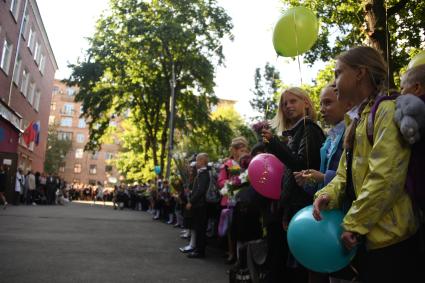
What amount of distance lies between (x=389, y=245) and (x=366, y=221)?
6.1 inches

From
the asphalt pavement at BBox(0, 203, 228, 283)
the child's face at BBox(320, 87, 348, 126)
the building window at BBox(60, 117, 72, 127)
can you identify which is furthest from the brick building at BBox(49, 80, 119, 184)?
the child's face at BBox(320, 87, 348, 126)

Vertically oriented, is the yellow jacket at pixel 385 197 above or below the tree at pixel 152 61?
below

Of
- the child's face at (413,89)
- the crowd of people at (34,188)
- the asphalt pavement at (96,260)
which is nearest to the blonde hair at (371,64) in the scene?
the child's face at (413,89)

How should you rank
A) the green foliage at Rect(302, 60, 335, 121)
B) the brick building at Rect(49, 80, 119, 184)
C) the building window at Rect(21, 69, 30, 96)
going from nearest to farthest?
the green foliage at Rect(302, 60, 335, 121), the building window at Rect(21, 69, 30, 96), the brick building at Rect(49, 80, 119, 184)

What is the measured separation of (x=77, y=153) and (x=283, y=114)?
9178 centimetres

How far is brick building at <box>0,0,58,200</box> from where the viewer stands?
2177 cm

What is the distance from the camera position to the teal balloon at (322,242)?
2.19 meters

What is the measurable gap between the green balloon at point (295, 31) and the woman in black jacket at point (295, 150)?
1.61ft

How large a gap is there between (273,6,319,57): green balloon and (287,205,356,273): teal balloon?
6.97 feet

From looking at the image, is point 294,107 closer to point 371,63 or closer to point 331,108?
point 331,108

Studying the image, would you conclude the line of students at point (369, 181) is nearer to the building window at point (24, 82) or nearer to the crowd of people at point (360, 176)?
the crowd of people at point (360, 176)

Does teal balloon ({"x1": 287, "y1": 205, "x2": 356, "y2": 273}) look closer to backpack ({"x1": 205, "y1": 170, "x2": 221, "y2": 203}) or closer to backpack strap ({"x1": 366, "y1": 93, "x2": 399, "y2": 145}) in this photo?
backpack strap ({"x1": 366, "y1": 93, "x2": 399, "y2": 145})

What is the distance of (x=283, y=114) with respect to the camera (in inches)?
157

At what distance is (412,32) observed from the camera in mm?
13969
